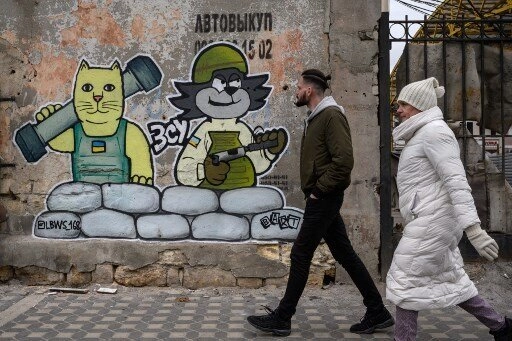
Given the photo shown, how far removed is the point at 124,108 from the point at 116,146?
0.37 meters

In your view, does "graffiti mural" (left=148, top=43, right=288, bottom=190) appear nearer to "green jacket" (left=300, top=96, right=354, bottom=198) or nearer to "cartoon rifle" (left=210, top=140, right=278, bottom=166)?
"cartoon rifle" (left=210, top=140, right=278, bottom=166)

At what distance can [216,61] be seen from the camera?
19.0 feet

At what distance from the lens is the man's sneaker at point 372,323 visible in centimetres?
453

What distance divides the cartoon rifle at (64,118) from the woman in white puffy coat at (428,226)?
2759mm

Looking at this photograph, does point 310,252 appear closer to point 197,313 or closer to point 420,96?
point 197,313

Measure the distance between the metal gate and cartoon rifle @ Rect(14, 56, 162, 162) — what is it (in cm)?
220

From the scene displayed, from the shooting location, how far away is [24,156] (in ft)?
19.4

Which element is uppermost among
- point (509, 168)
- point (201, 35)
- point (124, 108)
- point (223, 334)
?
point (201, 35)

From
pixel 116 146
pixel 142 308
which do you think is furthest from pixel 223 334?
pixel 116 146

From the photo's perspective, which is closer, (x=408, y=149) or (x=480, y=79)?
(x=408, y=149)

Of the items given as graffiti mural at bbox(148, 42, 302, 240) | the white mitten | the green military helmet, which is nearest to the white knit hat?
the white mitten

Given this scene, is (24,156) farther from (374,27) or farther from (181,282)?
(374,27)

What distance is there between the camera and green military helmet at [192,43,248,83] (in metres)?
5.76

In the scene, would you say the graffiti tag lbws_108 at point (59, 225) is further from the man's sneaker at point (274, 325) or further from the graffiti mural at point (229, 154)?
the man's sneaker at point (274, 325)
